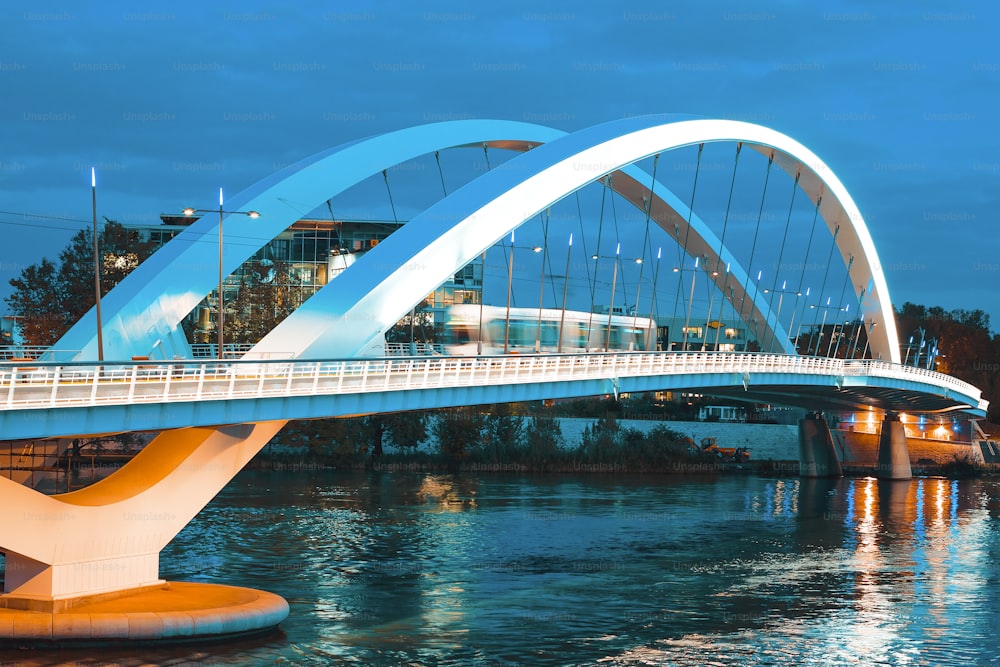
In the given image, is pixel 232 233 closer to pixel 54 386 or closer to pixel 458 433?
pixel 54 386

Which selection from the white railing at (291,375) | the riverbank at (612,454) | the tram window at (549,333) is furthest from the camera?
the riverbank at (612,454)

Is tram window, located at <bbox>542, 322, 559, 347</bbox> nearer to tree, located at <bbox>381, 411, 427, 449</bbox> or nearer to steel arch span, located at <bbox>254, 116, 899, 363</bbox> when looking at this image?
tree, located at <bbox>381, 411, 427, 449</bbox>

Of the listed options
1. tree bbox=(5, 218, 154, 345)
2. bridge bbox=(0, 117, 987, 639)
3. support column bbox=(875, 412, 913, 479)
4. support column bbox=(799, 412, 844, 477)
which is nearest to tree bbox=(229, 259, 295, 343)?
tree bbox=(5, 218, 154, 345)

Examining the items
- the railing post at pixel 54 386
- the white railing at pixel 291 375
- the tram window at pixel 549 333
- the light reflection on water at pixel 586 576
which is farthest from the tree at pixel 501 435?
the railing post at pixel 54 386

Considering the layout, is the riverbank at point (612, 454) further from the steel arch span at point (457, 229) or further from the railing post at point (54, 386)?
the railing post at point (54, 386)

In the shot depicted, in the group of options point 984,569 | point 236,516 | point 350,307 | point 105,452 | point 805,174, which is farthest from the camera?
point 105,452

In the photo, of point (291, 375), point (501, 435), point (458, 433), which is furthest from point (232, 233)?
point (501, 435)

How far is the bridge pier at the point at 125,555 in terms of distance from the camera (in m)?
20.4

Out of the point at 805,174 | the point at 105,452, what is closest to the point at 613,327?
the point at 805,174

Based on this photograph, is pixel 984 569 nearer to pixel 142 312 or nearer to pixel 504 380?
pixel 504 380

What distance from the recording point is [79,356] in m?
25.9

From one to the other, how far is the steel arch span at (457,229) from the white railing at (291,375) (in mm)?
757

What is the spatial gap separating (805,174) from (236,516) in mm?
26410

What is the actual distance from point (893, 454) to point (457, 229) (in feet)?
159
